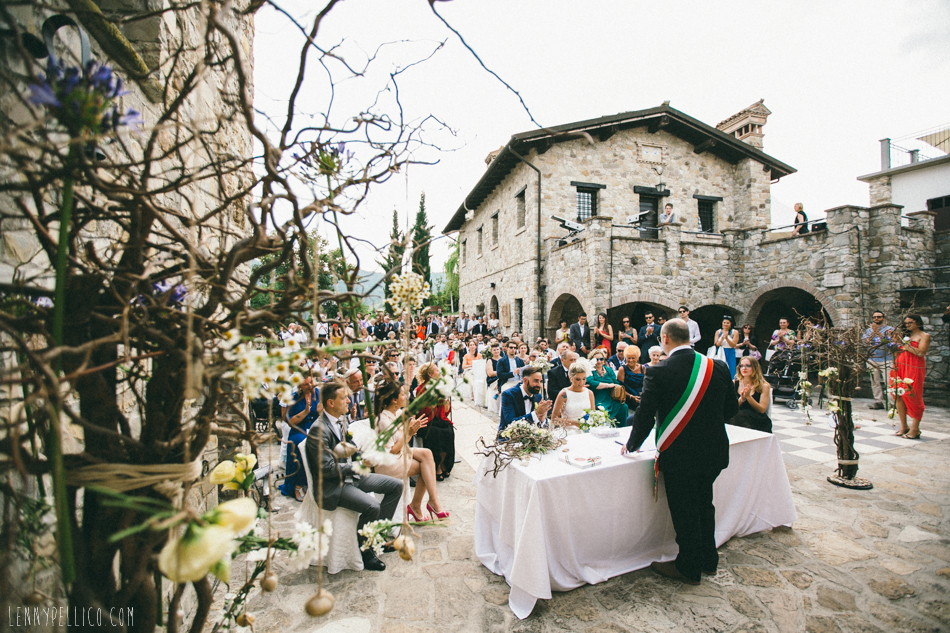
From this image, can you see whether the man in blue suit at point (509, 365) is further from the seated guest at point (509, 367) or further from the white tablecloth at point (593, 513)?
the white tablecloth at point (593, 513)

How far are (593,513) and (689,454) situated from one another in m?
0.78

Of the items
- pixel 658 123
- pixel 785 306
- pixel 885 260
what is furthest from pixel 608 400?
pixel 658 123

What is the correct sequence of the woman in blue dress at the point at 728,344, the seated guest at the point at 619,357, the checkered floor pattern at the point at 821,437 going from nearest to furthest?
the checkered floor pattern at the point at 821,437, the seated guest at the point at 619,357, the woman in blue dress at the point at 728,344

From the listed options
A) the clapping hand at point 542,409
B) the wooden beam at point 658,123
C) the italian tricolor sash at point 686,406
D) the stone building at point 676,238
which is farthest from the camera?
the wooden beam at point 658,123

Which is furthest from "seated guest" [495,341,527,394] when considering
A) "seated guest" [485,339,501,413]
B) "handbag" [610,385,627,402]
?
"handbag" [610,385,627,402]

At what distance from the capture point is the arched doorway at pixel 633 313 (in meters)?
11.2

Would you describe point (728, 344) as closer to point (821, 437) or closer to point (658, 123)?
point (821, 437)

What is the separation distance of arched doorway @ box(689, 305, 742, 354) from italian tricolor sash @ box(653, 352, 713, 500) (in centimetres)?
1067

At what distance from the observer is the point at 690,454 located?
280 cm

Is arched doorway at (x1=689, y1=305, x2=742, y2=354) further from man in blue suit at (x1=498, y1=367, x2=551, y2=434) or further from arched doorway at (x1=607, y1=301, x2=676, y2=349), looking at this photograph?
man in blue suit at (x1=498, y1=367, x2=551, y2=434)

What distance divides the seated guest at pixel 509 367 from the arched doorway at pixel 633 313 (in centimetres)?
445

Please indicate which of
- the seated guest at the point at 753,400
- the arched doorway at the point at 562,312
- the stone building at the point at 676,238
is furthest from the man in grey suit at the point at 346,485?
the arched doorway at the point at 562,312

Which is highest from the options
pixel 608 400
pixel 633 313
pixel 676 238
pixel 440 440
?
pixel 676 238

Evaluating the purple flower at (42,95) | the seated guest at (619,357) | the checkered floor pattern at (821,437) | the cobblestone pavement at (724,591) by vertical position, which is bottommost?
the cobblestone pavement at (724,591)
